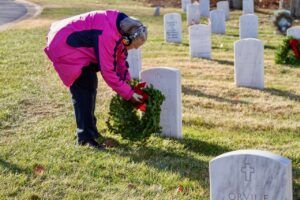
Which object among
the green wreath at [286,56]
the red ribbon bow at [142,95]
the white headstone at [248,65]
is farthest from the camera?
the green wreath at [286,56]

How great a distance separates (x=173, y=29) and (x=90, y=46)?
940 cm

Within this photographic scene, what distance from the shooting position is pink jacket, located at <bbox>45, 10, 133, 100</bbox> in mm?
5660

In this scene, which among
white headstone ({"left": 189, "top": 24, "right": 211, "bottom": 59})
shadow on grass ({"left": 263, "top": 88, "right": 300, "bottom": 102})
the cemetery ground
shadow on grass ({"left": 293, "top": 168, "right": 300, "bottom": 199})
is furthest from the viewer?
white headstone ({"left": 189, "top": 24, "right": 211, "bottom": 59})

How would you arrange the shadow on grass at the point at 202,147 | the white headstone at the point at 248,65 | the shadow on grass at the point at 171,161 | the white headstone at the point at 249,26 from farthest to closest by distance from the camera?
the white headstone at the point at 249,26 < the white headstone at the point at 248,65 < the shadow on grass at the point at 202,147 < the shadow on grass at the point at 171,161

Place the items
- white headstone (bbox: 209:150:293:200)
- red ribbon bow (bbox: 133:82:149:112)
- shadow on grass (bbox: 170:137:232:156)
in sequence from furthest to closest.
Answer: shadow on grass (bbox: 170:137:232:156) → red ribbon bow (bbox: 133:82:149:112) → white headstone (bbox: 209:150:293:200)

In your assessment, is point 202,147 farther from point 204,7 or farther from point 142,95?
point 204,7

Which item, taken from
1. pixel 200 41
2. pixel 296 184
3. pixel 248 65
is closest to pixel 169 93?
pixel 296 184

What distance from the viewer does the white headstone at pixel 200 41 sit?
12.5 metres

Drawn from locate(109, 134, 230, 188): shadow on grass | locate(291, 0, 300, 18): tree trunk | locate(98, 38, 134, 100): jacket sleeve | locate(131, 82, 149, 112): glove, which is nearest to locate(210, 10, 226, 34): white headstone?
locate(291, 0, 300, 18): tree trunk

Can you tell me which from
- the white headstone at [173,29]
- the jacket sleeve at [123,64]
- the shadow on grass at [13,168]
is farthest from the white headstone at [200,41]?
the shadow on grass at [13,168]

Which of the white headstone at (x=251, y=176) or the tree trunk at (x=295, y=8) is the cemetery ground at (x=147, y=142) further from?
the tree trunk at (x=295, y=8)

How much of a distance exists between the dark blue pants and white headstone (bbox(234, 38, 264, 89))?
4038mm

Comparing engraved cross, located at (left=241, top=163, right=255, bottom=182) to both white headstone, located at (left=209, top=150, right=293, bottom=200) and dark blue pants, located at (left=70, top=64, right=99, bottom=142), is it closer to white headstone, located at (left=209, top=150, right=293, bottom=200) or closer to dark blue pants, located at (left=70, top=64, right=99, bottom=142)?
white headstone, located at (left=209, top=150, right=293, bottom=200)

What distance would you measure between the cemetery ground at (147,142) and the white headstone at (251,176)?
947mm
